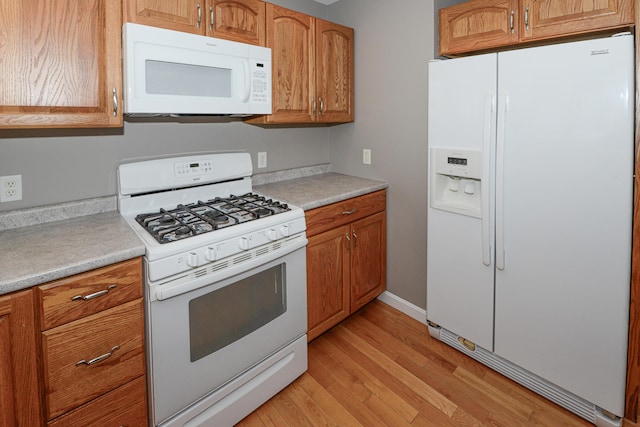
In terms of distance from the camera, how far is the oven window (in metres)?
1.55

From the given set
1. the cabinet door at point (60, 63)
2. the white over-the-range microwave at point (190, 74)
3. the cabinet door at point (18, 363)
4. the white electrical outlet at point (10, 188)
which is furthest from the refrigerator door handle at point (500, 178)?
the white electrical outlet at point (10, 188)

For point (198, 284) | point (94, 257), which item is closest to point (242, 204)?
point (198, 284)

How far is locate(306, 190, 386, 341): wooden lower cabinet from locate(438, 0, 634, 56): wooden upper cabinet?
1.06 m

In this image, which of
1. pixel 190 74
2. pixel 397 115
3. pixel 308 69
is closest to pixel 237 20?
pixel 190 74

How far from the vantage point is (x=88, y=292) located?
1271mm

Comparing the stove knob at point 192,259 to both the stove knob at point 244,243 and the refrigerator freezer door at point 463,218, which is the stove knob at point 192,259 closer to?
the stove knob at point 244,243

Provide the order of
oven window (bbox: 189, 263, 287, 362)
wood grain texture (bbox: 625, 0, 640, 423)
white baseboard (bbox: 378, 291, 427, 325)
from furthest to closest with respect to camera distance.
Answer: white baseboard (bbox: 378, 291, 427, 325) → oven window (bbox: 189, 263, 287, 362) → wood grain texture (bbox: 625, 0, 640, 423)

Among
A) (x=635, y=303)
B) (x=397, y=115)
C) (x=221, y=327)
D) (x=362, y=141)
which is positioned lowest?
(x=221, y=327)

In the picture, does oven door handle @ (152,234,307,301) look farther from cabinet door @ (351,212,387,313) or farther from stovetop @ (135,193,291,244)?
cabinet door @ (351,212,387,313)

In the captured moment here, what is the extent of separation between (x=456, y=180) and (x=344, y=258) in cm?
82

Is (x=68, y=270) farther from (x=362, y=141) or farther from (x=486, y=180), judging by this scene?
(x=362, y=141)

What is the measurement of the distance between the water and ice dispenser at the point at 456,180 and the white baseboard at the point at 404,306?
2.73 feet

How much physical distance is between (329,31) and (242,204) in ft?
4.43

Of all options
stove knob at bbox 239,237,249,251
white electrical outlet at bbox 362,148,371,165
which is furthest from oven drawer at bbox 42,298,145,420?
white electrical outlet at bbox 362,148,371,165
